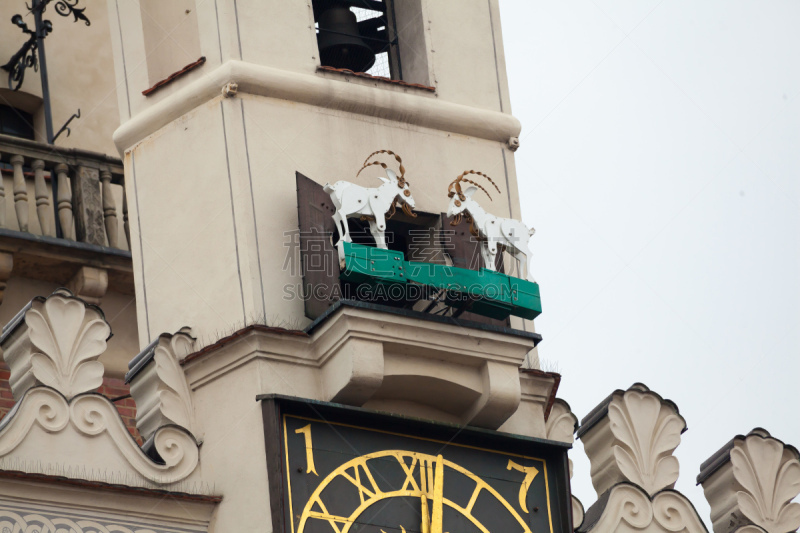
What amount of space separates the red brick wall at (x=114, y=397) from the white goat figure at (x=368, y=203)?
6.03 feet

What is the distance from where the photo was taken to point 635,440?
14.4 m

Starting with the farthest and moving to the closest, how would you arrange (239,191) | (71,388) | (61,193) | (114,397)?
(61,193)
(114,397)
(239,191)
(71,388)

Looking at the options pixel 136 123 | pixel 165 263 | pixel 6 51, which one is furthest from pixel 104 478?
pixel 6 51

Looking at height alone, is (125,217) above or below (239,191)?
above

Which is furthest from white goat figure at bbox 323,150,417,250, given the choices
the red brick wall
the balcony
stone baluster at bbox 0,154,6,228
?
stone baluster at bbox 0,154,6,228

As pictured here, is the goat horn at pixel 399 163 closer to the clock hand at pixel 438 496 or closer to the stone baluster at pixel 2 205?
the clock hand at pixel 438 496

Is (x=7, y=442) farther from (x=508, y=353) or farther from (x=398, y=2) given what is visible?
(x=398, y=2)

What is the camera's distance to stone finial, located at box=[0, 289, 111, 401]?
1310 centimetres

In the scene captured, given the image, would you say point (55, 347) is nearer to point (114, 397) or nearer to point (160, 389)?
point (160, 389)

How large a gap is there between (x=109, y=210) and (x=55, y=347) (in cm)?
278

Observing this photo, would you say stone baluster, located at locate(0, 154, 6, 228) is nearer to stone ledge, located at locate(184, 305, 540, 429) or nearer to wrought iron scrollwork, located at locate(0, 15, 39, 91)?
wrought iron scrollwork, located at locate(0, 15, 39, 91)

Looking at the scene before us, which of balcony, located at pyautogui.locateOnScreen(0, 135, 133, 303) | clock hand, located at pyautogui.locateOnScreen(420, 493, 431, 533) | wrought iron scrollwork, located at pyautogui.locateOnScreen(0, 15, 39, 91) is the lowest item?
clock hand, located at pyautogui.locateOnScreen(420, 493, 431, 533)

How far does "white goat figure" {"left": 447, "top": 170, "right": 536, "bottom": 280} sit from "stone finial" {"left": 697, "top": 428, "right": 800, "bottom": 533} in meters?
1.71

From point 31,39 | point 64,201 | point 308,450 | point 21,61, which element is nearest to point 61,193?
point 64,201
